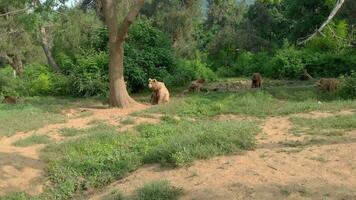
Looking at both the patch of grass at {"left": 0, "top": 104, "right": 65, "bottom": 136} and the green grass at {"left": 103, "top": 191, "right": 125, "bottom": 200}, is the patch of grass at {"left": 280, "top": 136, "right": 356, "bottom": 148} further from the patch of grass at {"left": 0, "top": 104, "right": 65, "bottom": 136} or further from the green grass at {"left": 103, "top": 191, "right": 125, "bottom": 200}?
the patch of grass at {"left": 0, "top": 104, "right": 65, "bottom": 136}

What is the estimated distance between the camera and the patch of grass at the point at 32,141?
1006 centimetres

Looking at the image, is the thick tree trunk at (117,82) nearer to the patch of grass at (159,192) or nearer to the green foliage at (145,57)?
the green foliage at (145,57)

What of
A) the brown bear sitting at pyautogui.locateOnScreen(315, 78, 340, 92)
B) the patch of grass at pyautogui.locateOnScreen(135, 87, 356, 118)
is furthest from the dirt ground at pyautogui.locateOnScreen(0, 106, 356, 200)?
the brown bear sitting at pyautogui.locateOnScreen(315, 78, 340, 92)

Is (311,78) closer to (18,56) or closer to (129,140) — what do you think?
(129,140)

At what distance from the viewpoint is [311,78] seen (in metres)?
20.7

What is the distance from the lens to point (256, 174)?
6762mm

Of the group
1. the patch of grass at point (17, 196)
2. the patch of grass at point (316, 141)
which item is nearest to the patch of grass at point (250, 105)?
the patch of grass at point (316, 141)

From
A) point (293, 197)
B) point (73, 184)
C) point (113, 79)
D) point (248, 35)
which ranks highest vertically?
point (248, 35)

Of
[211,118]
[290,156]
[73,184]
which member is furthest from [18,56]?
[290,156]

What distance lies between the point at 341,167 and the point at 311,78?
14.4 metres

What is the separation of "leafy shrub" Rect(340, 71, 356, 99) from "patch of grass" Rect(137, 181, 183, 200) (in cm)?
849

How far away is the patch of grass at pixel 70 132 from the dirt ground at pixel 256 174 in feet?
4.87

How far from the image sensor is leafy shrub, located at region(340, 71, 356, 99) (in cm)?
1365

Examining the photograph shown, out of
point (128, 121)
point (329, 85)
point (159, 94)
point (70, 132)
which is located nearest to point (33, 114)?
point (70, 132)
